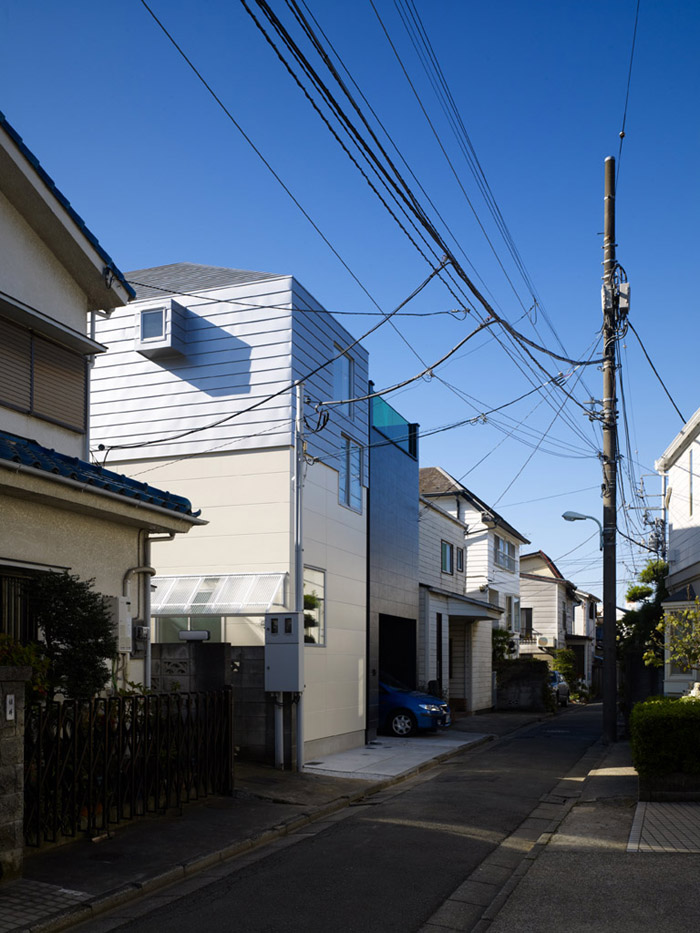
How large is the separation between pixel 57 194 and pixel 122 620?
5433 millimetres

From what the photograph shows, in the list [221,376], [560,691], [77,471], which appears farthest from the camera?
[560,691]

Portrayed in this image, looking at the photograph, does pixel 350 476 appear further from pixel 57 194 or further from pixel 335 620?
pixel 57 194

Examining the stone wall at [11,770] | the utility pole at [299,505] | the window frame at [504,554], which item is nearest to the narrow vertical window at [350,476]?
the utility pole at [299,505]

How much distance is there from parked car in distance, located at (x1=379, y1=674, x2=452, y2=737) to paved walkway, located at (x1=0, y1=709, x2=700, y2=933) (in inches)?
301

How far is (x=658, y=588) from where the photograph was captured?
2553cm

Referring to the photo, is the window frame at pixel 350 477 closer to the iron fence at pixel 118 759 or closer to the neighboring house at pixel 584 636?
the iron fence at pixel 118 759

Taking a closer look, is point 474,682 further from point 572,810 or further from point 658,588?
point 572,810

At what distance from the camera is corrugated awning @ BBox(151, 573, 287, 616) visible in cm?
1508

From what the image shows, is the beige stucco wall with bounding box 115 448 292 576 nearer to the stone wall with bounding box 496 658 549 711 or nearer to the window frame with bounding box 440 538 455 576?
the window frame with bounding box 440 538 455 576

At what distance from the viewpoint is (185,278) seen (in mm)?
18250

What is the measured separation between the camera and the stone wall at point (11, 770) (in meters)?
7.18

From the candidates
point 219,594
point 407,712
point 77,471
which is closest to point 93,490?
point 77,471

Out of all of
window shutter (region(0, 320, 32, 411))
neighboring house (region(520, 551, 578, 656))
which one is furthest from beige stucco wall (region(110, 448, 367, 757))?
neighboring house (region(520, 551, 578, 656))

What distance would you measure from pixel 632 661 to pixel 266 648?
13010 mm
